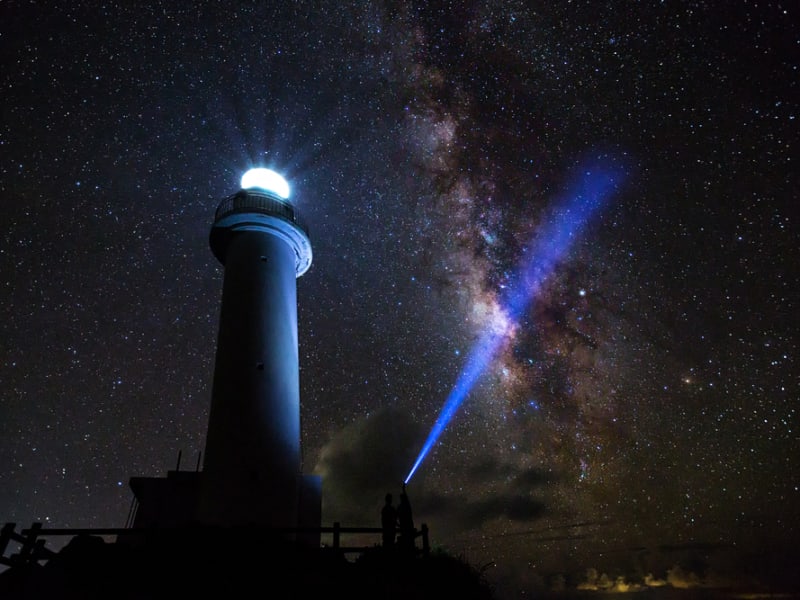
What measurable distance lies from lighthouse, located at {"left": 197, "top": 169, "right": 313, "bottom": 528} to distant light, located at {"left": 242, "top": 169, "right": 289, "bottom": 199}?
13.4 inches

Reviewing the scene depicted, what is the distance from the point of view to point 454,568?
11.5 m

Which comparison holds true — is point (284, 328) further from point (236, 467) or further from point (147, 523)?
point (147, 523)

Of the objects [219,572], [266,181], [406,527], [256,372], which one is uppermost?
[266,181]

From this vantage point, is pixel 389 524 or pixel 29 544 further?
pixel 389 524

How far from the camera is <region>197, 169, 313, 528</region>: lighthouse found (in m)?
13.5

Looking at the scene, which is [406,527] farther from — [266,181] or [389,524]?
[266,181]

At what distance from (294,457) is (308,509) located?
2.57 meters

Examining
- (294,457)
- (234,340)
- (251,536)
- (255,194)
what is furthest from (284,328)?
(251,536)

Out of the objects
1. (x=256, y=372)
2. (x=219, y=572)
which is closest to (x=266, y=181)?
(x=256, y=372)

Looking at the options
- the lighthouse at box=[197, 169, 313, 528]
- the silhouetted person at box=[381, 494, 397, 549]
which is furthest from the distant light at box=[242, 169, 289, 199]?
the silhouetted person at box=[381, 494, 397, 549]

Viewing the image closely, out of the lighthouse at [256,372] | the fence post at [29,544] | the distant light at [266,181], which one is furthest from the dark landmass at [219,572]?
the distant light at [266,181]

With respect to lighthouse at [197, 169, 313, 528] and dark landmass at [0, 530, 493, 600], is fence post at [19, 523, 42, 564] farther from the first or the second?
lighthouse at [197, 169, 313, 528]

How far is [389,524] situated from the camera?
11.4m

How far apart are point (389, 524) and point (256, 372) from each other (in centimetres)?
603
